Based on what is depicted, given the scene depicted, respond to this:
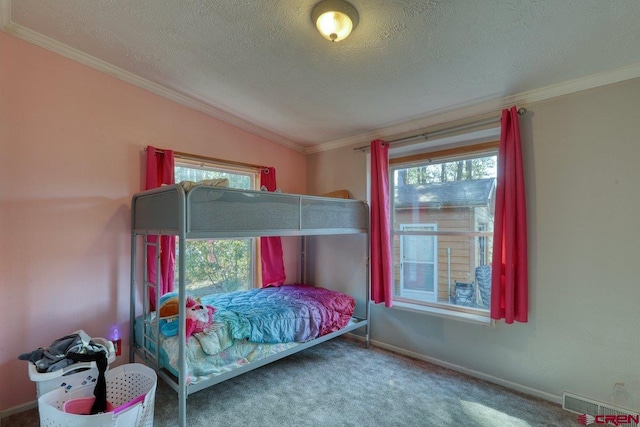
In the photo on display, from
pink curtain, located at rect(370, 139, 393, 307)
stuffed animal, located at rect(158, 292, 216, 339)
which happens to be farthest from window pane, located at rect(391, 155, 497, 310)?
stuffed animal, located at rect(158, 292, 216, 339)

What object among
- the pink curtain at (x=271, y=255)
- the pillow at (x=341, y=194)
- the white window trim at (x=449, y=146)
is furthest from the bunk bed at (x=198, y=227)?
the pink curtain at (x=271, y=255)

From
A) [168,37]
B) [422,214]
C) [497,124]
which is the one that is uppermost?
[168,37]

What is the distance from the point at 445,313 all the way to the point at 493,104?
1792 millimetres

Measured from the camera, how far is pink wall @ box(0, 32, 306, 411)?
1.96 metres

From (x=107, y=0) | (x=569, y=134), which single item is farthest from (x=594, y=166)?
(x=107, y=0)

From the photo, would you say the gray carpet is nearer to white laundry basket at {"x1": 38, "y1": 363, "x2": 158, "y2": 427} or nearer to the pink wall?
white laundry basket at {"x1": 38, "y1": 363, "x2": 158, "y2": 427}

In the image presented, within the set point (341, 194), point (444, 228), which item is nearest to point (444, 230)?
point (444, 228)

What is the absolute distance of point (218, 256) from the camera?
3.07 m

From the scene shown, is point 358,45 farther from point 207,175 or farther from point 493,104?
point 207,175

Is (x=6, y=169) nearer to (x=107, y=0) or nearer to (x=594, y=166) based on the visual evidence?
(x=107, y=0)

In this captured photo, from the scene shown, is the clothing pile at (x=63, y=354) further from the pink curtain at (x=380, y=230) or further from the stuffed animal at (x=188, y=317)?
the pink curtain at (x=380, y=230)

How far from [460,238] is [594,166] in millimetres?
1073

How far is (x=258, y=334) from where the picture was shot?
222 cm

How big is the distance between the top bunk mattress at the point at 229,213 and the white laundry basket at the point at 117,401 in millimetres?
943
